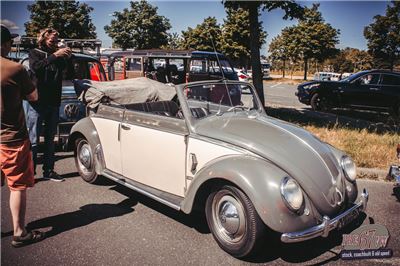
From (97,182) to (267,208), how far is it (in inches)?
117

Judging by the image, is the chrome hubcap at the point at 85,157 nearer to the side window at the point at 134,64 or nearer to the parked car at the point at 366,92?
the side window at the point at 134,64

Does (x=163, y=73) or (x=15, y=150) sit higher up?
(x=163, y=73)

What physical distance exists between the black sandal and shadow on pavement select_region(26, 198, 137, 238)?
0.10 m

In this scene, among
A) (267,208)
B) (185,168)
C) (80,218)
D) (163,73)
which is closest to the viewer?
(267,208)

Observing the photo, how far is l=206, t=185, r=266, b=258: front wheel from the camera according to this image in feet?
9.47

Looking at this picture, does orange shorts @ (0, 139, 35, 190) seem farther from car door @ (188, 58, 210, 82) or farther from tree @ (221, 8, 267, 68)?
tree @ (221, 8, 267, 68)

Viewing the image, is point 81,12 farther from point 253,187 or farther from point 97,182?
point 253,187

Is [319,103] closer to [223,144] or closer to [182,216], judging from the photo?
[182,216]

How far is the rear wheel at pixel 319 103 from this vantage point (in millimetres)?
12414

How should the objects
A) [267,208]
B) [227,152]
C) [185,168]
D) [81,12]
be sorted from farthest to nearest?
1. [81,12]
2. [185,168]
3. [227,152]
4. [267,208]

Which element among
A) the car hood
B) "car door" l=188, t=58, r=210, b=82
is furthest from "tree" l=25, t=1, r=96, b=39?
the car hood

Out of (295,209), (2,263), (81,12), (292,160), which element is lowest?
(2,263)

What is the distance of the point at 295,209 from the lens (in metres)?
2.77

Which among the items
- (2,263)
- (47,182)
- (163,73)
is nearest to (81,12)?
(163,73)
